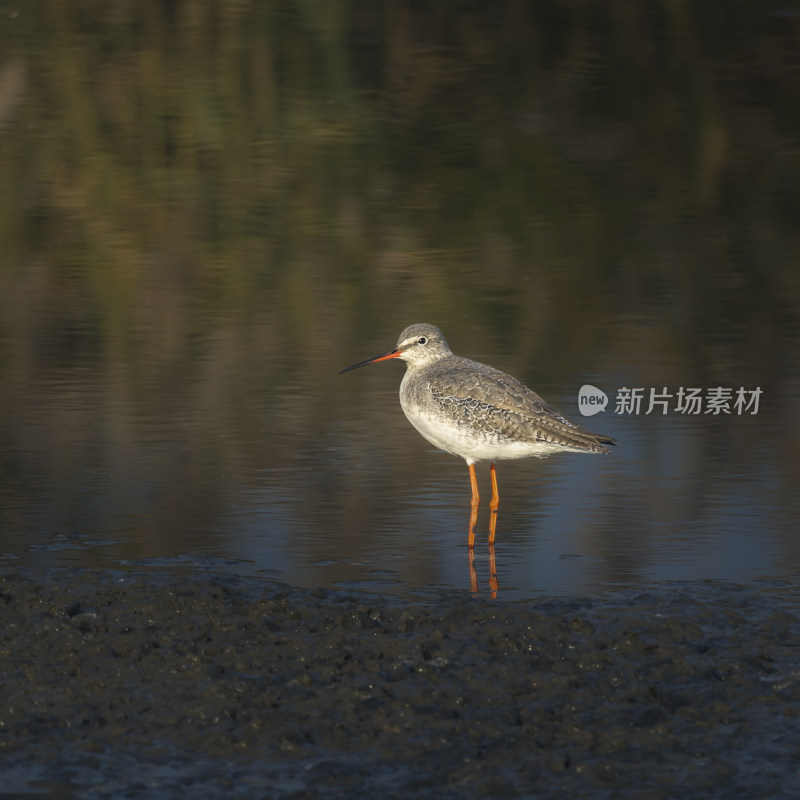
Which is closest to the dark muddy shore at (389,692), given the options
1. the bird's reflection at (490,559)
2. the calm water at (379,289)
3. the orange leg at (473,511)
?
the bird's reflection at (490,559)

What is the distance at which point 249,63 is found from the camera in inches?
960

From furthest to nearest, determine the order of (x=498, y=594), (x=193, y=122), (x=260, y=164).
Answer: (x=193, y=122) → (x=260, y=164) → (x=498, y=594)

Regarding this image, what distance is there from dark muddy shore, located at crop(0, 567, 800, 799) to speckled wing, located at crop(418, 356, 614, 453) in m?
1.48

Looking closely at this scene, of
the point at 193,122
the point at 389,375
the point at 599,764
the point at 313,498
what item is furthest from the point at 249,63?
the point at 599,764

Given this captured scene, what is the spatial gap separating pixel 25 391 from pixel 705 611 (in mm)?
5667

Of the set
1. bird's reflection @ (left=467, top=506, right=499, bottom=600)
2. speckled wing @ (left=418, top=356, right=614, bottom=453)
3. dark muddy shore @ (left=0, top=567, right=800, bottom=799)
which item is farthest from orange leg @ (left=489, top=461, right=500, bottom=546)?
dark muddy shore @ (left=0, top=567, right=800, bottom=799)

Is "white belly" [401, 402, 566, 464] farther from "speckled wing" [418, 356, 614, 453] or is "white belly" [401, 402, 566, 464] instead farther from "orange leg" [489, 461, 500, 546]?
"orange leg" [489, 461, 500, 546]

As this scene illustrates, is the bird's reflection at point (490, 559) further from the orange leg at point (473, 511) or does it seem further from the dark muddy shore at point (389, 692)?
the dark muddy shore at point (389, 692)

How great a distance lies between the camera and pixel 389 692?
18.3ft

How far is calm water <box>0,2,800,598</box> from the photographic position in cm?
794

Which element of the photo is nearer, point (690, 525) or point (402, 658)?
point (402, 658)

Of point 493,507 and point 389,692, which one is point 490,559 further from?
point 389,692

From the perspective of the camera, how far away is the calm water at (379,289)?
794cm

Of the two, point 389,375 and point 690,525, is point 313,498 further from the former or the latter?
point 389,375
